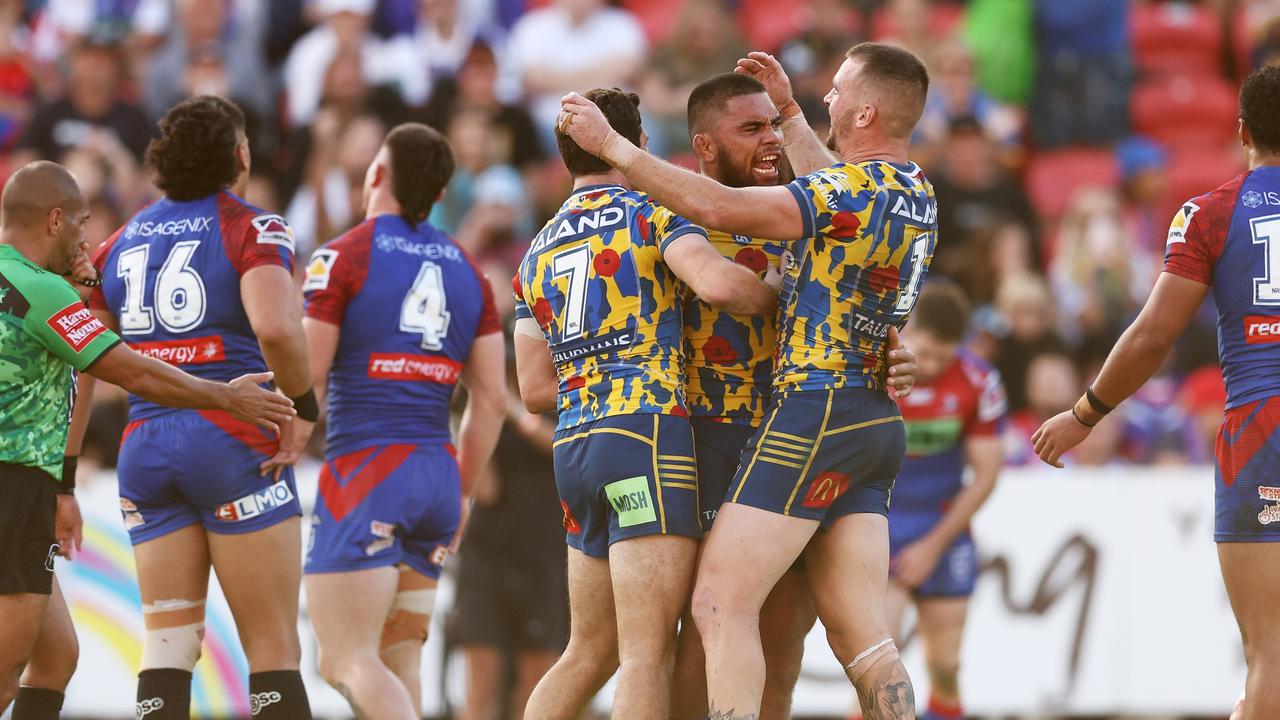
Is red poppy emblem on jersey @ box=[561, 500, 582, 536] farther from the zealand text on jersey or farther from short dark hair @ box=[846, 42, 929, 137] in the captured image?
short dark hair @ box=[846, 42, 929, 137]

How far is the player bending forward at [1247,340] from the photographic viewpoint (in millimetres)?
6410

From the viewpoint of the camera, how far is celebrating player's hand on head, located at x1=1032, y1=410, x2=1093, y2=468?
7.07m

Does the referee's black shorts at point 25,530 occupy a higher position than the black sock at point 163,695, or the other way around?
the referee's black shorts at point 25,530

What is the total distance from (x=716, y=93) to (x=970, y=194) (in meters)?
9.05

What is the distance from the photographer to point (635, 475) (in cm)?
629

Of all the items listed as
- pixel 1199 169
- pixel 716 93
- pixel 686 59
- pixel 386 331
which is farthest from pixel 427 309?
pixel 1199 169

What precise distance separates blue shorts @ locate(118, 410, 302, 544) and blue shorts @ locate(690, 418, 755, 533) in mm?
2048

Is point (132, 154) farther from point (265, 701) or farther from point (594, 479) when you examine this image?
point (594, 479)

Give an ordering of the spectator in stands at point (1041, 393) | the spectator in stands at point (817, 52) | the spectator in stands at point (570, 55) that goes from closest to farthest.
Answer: the spectator in stands at point (1041, 393), the spectator in stands at point (817, 52), the spectator in stands at point (570, 55)

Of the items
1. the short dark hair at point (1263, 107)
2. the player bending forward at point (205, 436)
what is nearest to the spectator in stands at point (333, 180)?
the player bending forward at point (205, 436)

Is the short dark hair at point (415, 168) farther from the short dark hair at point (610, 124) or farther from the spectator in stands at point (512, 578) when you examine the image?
the spectator in stands at point (512, 578)

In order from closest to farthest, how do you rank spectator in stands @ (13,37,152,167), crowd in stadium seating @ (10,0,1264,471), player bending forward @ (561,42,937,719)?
player bending forward @ (561,42,937,719) → crowd in stadium seating @ (10,0,1264,471) → spectator in stands @ (13,37,152,167)

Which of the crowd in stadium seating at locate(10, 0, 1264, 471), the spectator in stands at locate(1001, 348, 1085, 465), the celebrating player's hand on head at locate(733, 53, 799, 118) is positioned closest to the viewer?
the celebrating player's hand on head at locate(733, 53, 799, 118)

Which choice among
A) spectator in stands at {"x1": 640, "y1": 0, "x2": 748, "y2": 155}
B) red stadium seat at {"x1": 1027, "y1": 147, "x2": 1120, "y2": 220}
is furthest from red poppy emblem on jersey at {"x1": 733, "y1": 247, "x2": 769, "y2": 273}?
red stadium seat at {"x1": 1027, "y1": 147, "x2": 1120, "y2": 220}
